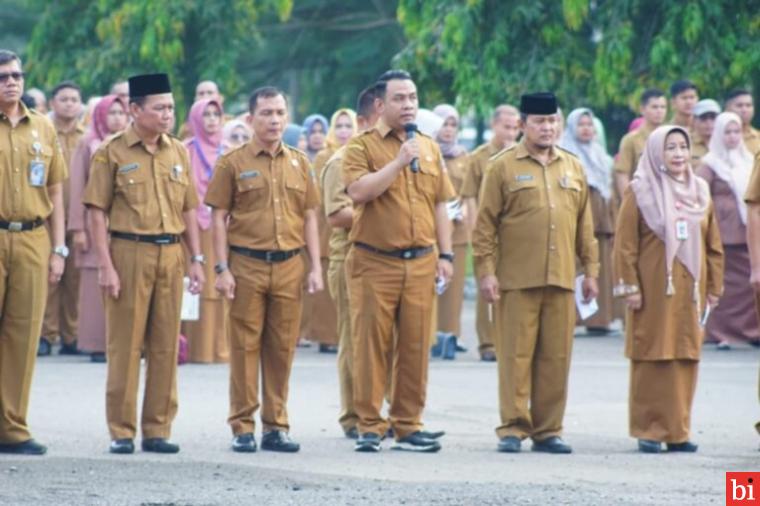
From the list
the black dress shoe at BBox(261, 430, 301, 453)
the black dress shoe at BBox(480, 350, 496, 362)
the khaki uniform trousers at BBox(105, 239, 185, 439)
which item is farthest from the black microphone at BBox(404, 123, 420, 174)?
the black dress shoe at BBox(480, 350, 496, 362)

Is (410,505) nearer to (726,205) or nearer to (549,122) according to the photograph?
(549,122)

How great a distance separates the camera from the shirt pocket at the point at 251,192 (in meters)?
13.1

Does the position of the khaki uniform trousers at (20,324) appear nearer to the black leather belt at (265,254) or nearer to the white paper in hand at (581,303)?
the black leather belt at (265,254)

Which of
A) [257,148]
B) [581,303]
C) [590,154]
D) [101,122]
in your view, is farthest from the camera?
[590,154]

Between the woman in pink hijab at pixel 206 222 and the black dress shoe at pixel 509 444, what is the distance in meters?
5.76

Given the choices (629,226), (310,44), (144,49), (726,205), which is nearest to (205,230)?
(726,205)

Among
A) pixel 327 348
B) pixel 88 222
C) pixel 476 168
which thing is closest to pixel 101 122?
pixel 88 222

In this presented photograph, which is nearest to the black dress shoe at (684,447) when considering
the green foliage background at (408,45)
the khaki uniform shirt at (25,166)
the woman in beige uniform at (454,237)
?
the khaki uniform shirt at (25,166)

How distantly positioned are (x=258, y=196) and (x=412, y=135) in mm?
1124

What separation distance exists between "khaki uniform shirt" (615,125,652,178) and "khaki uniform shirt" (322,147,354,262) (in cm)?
685

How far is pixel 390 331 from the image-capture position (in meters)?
13.1

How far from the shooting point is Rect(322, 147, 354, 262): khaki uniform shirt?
43.6ft

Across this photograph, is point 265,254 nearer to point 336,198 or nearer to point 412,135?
point 336,198

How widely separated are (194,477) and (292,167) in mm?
2435
